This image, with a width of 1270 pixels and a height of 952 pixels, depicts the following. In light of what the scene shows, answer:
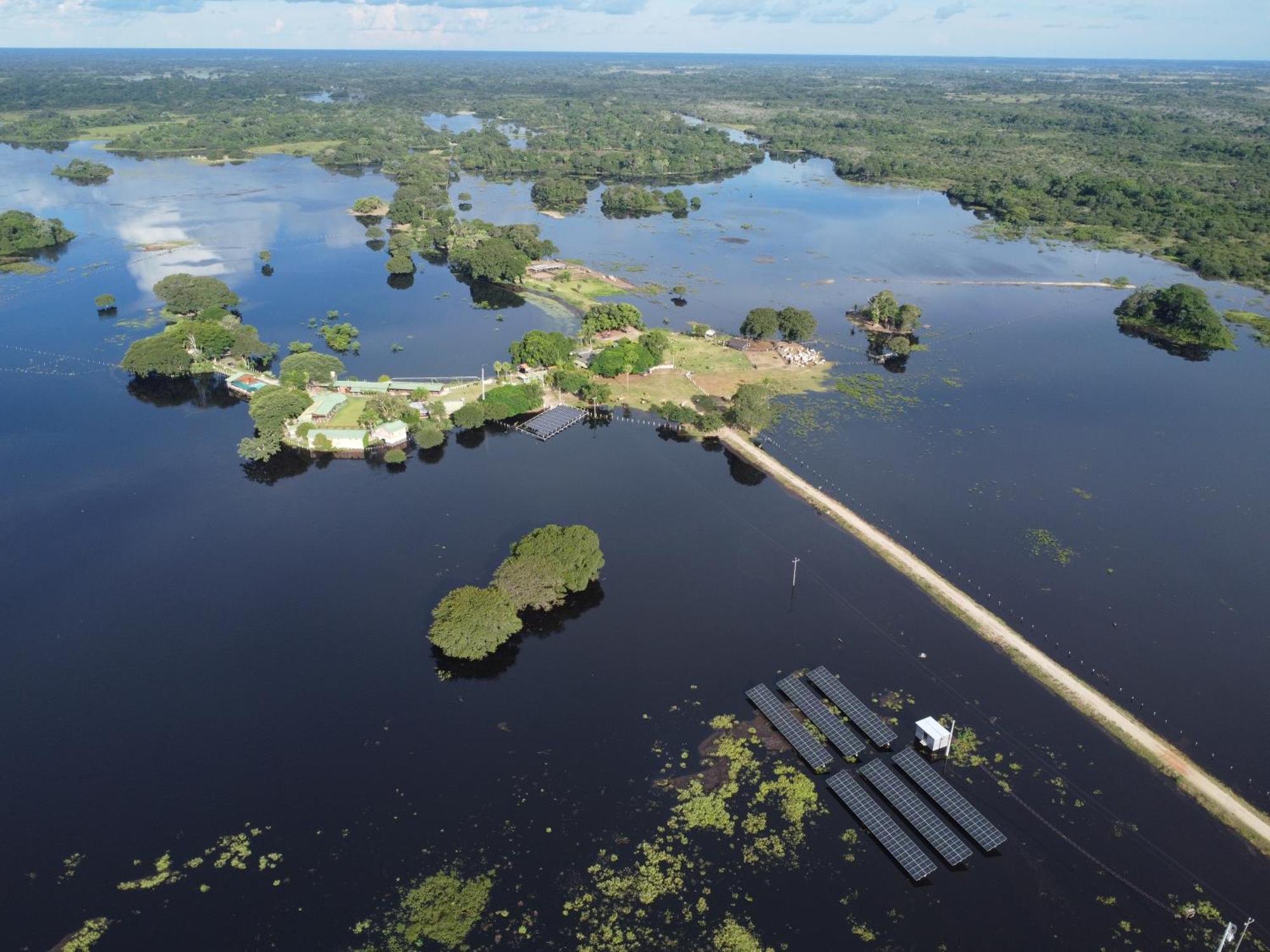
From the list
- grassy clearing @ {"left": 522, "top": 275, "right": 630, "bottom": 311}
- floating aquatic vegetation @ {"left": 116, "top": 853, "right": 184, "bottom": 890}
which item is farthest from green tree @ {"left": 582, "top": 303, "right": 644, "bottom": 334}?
floating aquatic vegetation @ {"left": 116, "top": 853, "right": 184, "bottom": 890}

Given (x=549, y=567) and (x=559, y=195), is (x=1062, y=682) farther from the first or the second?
(x=559, y=195)

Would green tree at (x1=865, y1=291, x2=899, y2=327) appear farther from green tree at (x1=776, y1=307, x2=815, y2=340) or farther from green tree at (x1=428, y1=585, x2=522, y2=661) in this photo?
green tree at (x1=428, y1=585, x2=522, y2=661)

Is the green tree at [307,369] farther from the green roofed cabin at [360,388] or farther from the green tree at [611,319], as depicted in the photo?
the green tree at [611,319]

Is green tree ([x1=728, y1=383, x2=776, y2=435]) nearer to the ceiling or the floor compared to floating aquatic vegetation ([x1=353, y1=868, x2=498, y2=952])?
nearer to the ceiling

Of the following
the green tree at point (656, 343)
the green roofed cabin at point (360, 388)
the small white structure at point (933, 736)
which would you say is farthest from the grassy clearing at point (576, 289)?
the small white structure at point (933, 736)

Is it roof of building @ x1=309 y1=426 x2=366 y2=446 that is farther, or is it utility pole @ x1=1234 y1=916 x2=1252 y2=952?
roof of building @ x1=309 y1=426 x2=366 y2=446

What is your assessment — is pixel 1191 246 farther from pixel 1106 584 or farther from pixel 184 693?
pixel 184 693

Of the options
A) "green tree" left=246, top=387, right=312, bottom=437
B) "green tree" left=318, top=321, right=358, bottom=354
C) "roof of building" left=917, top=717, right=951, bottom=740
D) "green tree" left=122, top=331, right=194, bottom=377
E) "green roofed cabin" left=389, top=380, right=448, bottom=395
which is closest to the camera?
"roof of building" left=917, top=717, right=951, bottom=740
